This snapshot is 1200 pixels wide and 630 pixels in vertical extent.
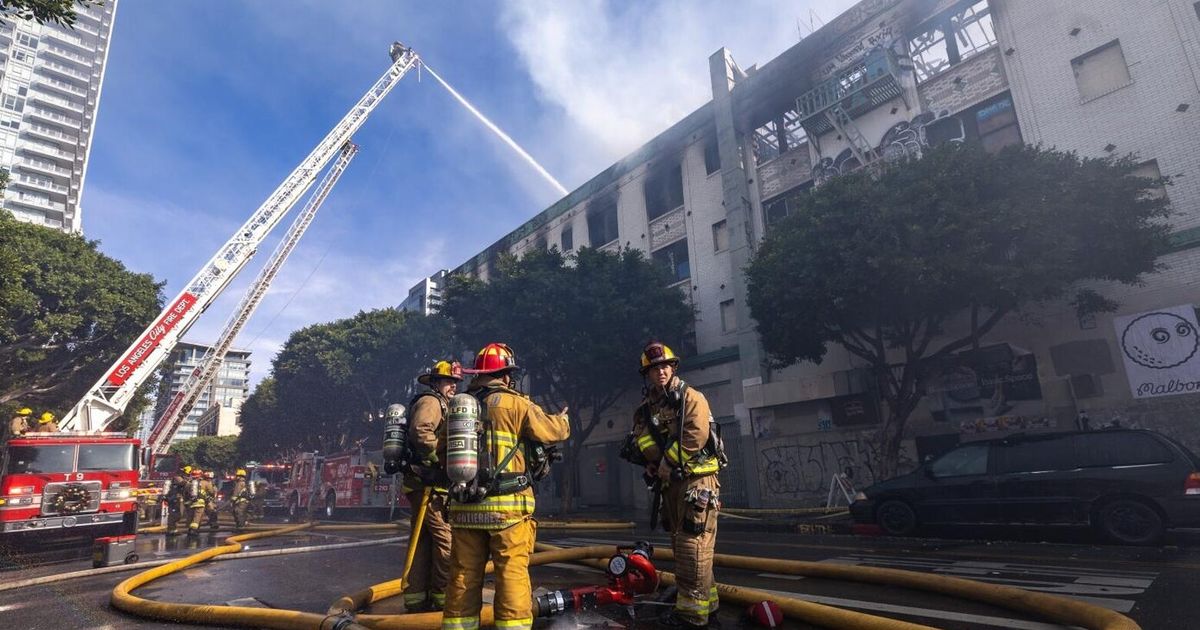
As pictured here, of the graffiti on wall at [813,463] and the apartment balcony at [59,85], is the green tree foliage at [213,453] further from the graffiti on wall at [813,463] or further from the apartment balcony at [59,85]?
the graffiti on wall at [813,463]

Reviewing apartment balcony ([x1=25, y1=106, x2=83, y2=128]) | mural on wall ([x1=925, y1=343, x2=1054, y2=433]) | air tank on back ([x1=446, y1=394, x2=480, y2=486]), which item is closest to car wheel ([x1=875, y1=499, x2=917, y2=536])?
mural on wall ([x1=925, y1=343, x2=1054, y2=433])

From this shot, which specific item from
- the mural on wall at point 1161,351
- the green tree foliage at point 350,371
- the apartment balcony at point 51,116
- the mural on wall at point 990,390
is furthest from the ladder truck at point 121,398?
the apartment balcony at point 51,116

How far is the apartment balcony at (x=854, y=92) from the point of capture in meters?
18.9

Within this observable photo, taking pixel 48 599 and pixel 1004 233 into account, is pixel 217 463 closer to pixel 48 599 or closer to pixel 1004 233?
pixel 48 599

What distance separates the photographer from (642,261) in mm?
23594

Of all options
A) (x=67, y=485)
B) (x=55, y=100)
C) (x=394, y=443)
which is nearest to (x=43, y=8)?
(x=394, y=443)

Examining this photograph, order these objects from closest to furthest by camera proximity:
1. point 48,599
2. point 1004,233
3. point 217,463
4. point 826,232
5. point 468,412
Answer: point 468,412 → point 48,599 → point 1004,233 → point 826,232 → point 217,463

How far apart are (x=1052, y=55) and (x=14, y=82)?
96080 millimetres

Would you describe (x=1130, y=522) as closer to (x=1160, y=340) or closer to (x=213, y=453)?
(x=1160, y=340)

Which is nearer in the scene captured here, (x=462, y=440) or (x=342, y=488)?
(x=462, y=440)

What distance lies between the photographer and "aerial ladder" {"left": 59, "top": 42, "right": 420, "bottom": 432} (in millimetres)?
15148

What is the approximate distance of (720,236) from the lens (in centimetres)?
2430

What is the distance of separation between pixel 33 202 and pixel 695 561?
88254 mm

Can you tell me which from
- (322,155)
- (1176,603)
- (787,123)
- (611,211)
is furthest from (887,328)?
(322,155)
